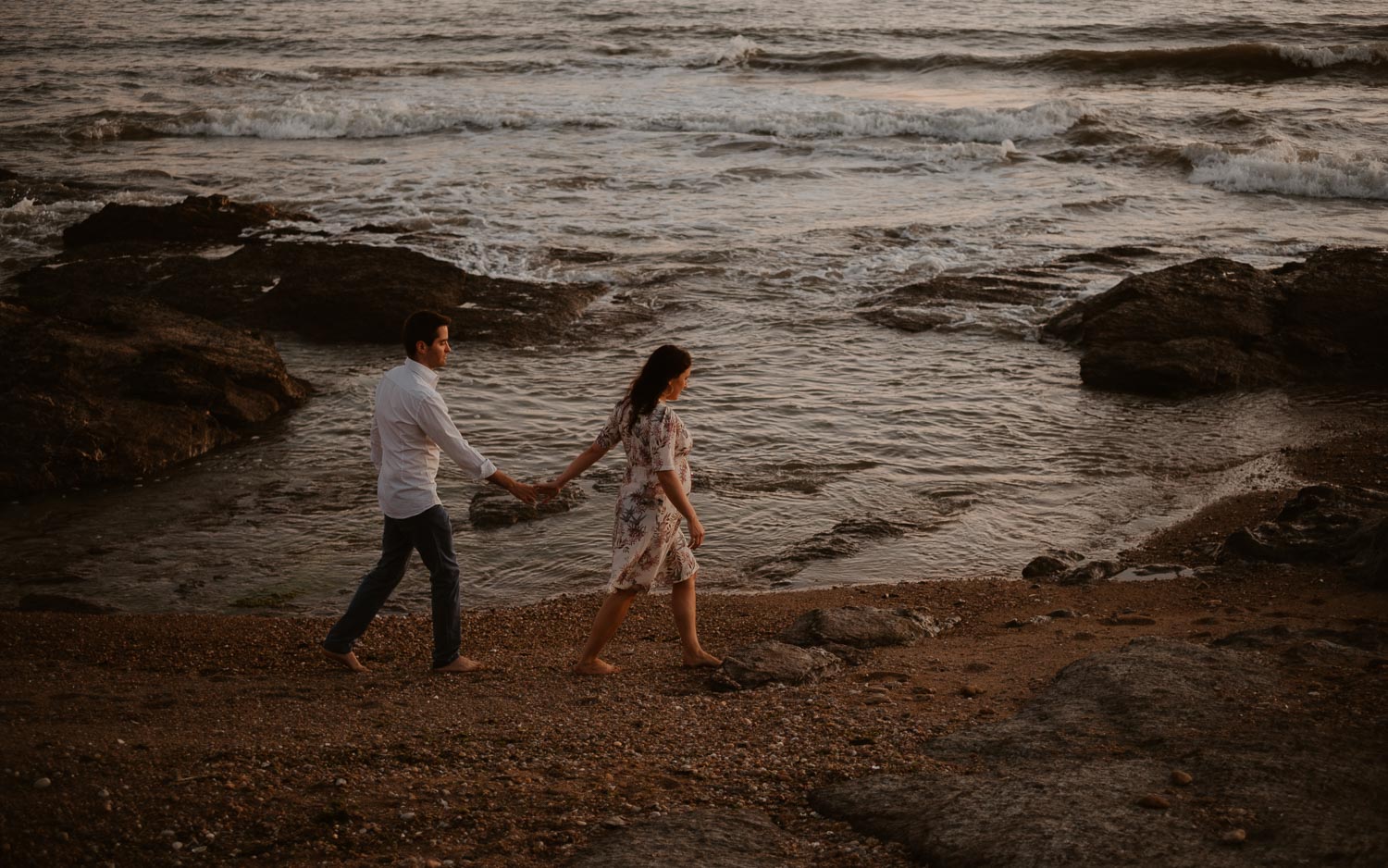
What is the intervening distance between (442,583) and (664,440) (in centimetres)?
137

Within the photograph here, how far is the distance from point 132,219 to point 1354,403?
1449 centimetres

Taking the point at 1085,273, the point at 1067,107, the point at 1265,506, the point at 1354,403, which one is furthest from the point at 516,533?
the point at 1067,107

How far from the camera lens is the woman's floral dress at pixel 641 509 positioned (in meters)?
6.07

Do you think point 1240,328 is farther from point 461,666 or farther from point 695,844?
point 695,844

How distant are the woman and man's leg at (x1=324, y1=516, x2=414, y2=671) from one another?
2.52ft

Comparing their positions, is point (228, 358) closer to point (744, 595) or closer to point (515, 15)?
point (744, 595)

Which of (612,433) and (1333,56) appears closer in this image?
(612,433)

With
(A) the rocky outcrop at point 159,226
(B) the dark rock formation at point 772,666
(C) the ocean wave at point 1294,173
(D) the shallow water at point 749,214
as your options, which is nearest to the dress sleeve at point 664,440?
(B) the dark rock formation at point 772,666

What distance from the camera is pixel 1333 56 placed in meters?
28.8

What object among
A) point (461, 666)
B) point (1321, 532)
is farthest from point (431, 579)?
point (1321, 532)

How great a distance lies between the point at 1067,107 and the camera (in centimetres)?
2459

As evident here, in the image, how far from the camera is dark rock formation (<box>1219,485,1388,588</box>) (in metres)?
7.40

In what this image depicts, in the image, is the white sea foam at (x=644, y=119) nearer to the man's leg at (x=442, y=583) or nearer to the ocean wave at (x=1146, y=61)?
the ocean wave at (x=1146, y=61)

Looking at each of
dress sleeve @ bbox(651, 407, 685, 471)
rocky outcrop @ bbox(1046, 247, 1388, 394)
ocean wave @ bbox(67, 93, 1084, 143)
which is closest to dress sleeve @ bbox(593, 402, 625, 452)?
dress sleeve @ bbox(651, 407, 685, 471)
